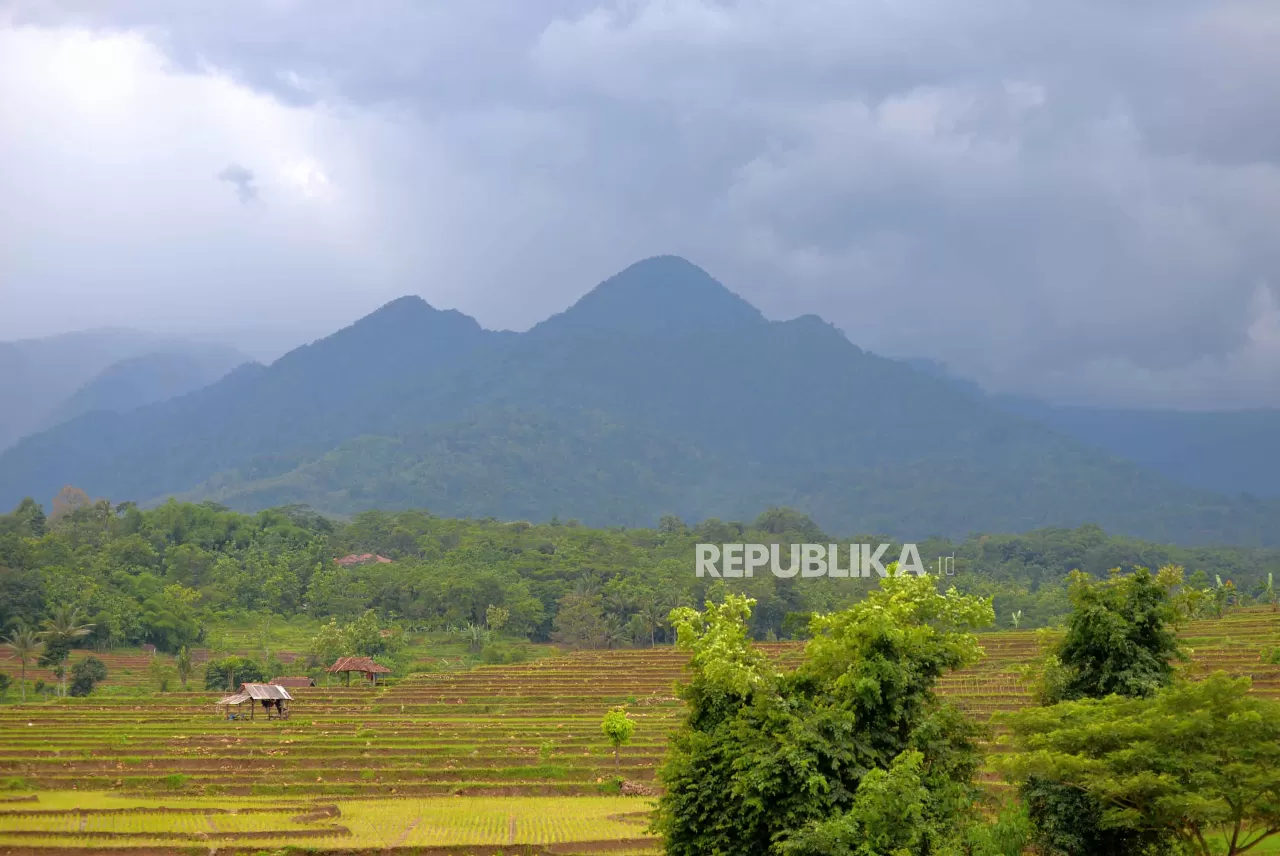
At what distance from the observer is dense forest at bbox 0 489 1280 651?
7831 centimetres

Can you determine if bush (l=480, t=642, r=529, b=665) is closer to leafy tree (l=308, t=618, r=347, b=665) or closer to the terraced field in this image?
leafy tree (l=308, t=618, r=347, b=665)

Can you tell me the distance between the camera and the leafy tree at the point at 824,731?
1917 cm

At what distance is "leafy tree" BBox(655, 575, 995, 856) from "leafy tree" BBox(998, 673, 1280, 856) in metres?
1.69

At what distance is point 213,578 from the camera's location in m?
94.8

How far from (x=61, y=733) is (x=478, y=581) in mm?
46469

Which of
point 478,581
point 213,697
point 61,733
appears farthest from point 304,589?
point 61,733

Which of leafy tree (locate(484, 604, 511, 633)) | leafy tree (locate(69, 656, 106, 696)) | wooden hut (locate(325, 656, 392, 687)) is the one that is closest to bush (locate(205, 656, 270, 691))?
leafy tree (locate(69, 656, 106, 696))

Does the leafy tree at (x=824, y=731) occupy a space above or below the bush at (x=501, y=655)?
above

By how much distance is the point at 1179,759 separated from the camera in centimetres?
1898

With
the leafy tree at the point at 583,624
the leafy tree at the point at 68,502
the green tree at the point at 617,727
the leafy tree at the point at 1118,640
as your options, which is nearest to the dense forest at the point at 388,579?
the leafy tree at the point at 583,624

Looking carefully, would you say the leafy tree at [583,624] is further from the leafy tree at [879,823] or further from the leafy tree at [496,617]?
the leafy tree at [879,823]

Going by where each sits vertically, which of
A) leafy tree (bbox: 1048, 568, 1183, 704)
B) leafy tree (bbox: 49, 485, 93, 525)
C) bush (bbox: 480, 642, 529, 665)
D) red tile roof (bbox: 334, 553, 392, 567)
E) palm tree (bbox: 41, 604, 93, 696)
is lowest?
bush (bbox: 480, 642, 529, 665)

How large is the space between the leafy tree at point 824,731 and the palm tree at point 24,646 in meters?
49.6

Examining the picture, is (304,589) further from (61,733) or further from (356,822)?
(356,822)
